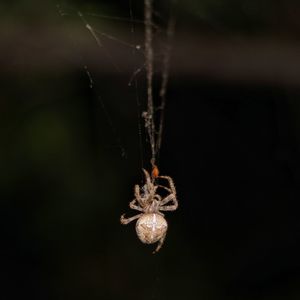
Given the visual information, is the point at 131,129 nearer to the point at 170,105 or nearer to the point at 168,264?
the point at 170,105

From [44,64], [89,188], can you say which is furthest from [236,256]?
[44,64]

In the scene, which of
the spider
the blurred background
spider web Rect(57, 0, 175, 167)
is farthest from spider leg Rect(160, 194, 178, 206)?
the blurred background

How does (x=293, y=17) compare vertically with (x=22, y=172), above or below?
above

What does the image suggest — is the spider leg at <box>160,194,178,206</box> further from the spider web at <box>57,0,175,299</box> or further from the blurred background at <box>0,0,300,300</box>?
the blurred background at <box>0,0,300,300</box>

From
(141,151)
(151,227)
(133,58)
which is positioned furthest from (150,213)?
(133,58)

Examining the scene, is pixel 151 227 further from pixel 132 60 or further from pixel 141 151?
pixel 132 60

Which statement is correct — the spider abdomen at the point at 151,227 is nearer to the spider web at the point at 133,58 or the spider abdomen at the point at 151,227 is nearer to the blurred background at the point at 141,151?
the spider web at the point at 133,58

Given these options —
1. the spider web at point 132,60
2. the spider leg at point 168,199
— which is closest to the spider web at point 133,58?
the spider web at point 132,60
